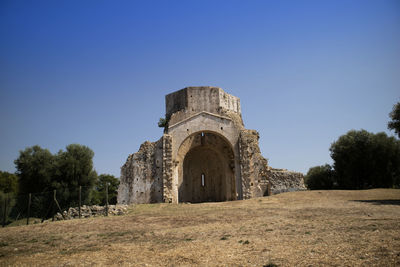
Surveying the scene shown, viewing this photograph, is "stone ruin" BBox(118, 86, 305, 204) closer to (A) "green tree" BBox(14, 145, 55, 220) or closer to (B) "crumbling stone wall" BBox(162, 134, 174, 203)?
(B) "crumbling stone wall" BBox(162, 134, 174, 203)

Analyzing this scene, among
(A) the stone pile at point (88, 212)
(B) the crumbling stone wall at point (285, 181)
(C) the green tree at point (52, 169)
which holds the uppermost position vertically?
(C) the green tree at point (52, 169)

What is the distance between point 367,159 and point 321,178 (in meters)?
6.71

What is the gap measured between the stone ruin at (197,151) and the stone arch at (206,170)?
89 mm

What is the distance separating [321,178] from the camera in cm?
3894

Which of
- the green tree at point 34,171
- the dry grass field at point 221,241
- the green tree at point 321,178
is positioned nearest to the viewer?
the dry grass field at point 221,241

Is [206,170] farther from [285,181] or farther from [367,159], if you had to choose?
[367,159]

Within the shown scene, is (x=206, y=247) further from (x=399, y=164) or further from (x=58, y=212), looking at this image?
(x=399, y=164)

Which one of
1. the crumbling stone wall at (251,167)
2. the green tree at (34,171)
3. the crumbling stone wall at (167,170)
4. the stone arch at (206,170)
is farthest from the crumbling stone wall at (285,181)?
the green tree at (34,171)

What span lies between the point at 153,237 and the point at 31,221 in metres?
11.1

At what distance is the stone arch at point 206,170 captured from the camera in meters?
27.8

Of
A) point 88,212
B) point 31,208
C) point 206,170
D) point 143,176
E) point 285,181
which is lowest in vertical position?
point 88,212

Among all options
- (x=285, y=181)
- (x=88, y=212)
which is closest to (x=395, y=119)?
(x=285, y=181)

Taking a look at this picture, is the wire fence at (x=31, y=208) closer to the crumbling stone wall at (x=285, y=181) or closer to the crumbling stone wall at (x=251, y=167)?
the crumbling stone wall at (x=251, y=167)

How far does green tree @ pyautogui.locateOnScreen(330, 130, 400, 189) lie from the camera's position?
33375 mm
